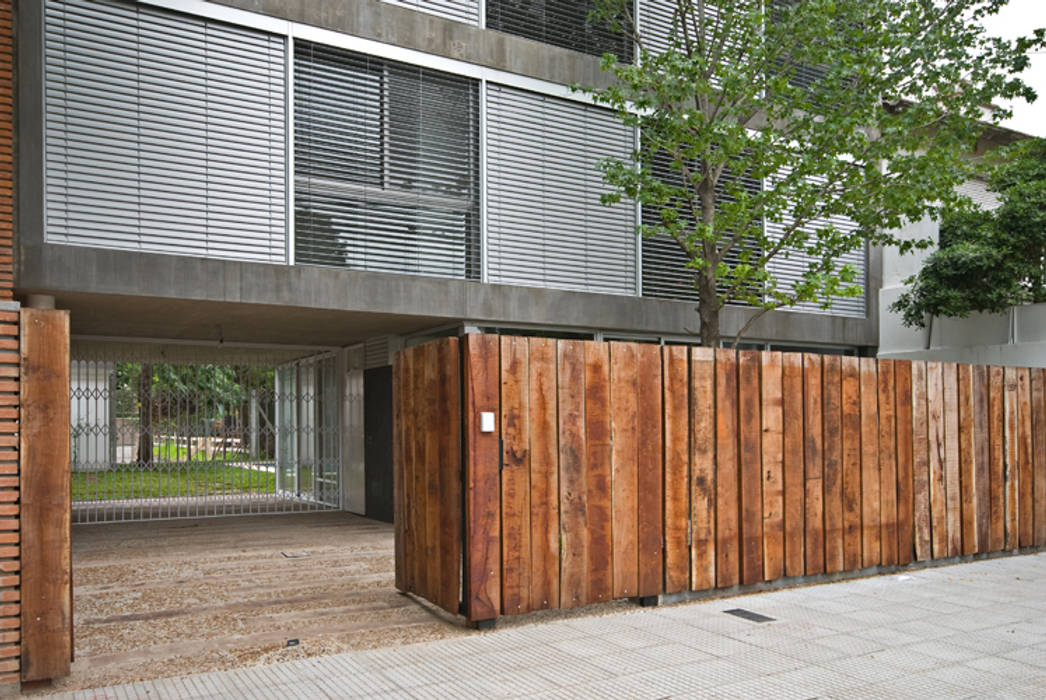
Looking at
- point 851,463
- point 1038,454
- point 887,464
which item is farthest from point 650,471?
point 1038,454

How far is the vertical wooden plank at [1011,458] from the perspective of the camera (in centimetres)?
1049

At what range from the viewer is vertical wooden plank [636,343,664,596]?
768 centimetres

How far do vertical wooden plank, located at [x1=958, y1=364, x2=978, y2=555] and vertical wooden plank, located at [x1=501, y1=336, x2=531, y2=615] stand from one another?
5611 millimetres

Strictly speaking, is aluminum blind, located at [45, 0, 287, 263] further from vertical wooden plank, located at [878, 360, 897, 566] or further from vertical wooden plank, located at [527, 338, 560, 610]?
vertical wooden plank, located at [878, 360, 897, 566]

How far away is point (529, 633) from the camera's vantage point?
268 inches

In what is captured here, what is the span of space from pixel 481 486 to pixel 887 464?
4.74 m

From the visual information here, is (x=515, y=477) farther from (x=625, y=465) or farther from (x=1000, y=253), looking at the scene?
(x=1000, y=253)

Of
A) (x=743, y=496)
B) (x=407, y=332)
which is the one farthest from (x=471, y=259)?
(x=743, y=496)

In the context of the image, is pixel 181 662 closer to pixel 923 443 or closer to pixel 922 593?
pixel 922 593

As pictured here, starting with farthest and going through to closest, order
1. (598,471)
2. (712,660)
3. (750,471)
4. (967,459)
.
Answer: (967,459) < (750,471) < (598,471) < (712,660)

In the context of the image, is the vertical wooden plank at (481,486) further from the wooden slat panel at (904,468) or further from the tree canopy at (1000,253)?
the tree canopy at (1000,253)

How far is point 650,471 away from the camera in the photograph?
777 centimetres

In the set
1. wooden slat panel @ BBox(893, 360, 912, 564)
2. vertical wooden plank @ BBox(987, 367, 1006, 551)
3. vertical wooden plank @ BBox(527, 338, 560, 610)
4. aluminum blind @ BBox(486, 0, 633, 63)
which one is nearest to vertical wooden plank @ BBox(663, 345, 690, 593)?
vertical wooden plank @ BBox(527, 338, 560, 610)

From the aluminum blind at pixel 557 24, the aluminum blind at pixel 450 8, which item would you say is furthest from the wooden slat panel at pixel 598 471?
the aluminum blind at pixel 557 24
